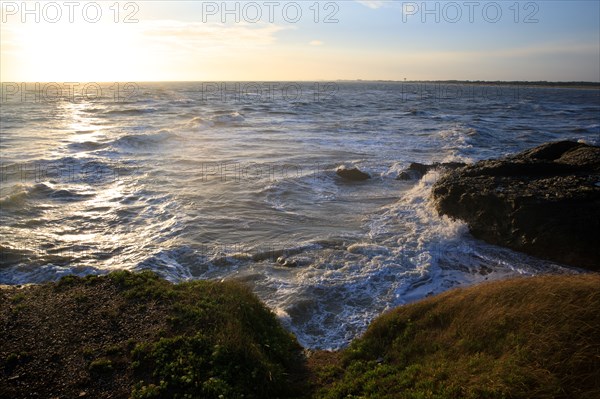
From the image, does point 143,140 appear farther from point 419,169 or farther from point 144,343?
point 144,343

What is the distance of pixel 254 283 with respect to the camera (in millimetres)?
11008

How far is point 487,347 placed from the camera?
6.02 metres

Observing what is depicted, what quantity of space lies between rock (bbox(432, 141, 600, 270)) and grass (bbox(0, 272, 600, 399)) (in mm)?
5454

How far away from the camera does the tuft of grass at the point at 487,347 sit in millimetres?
5086

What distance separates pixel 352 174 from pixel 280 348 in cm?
1595

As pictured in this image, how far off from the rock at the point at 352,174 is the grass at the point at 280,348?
14.7m

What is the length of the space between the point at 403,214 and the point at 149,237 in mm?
9513

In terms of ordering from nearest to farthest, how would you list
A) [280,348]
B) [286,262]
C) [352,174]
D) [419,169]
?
[280,348] → [286,262] → [352,174] → [419,169]

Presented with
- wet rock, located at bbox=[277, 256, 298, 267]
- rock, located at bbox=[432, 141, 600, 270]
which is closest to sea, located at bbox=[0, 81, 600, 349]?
wet rock, located at bbox=[277, 256, 298, 267]

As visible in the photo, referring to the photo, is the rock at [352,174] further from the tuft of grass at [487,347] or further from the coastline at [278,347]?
the tuft of grass at [487,347]

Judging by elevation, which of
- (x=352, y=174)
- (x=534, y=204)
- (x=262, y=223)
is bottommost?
(x=262, y=223)

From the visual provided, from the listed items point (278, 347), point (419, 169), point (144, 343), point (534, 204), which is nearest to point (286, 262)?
point (278, 347)

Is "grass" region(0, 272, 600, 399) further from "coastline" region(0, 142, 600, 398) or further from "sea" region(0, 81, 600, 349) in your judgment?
"sea" region(0, 81, 600, 349)

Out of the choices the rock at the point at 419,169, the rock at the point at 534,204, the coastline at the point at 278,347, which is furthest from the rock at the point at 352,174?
the coastline at the point at 278,347
